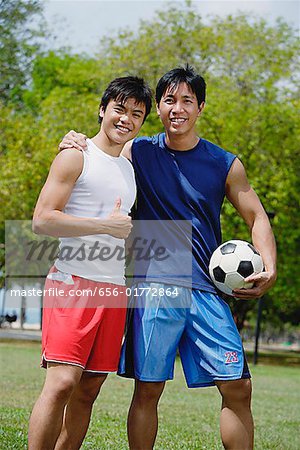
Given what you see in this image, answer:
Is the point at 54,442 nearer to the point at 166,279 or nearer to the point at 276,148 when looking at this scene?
the point at 166,279

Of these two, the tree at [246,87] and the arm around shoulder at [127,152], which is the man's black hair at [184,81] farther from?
the tree at [246,87]

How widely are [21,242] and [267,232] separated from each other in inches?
877

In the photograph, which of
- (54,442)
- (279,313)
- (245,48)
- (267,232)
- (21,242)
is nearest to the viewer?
(54,442)

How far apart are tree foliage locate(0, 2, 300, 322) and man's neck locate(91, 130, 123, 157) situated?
17.5 m

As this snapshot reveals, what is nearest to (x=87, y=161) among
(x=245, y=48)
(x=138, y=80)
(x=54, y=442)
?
(x=138, y=80)

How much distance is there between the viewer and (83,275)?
13.1 ft

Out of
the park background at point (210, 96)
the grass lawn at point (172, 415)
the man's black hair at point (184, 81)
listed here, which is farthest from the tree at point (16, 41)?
the man's black hair at point (184, 81)

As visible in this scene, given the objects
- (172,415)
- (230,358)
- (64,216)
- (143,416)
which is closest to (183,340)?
(230,358)

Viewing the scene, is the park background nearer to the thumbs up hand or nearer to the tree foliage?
the tree foliage

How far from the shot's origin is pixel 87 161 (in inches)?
160

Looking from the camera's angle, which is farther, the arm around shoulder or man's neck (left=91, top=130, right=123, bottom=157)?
the arm around shoulder

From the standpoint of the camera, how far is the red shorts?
3832 millimetres

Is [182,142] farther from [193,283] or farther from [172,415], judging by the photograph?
[172,415]

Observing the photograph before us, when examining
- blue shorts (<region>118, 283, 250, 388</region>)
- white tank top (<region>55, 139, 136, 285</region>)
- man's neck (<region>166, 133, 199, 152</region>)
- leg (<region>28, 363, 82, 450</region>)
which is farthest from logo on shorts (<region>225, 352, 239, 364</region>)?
man's neck (<region>166, 133, 199, 152</region>)
